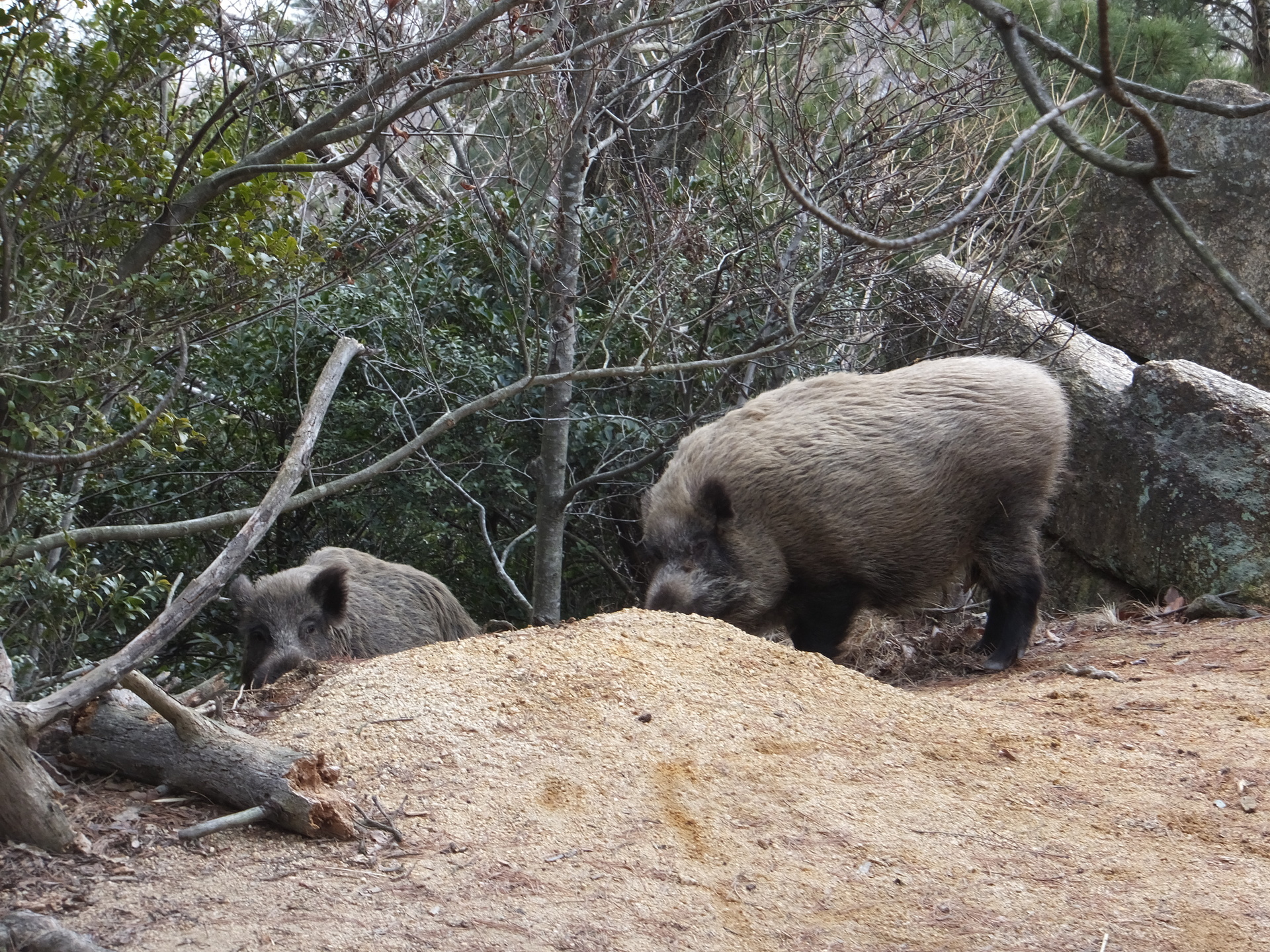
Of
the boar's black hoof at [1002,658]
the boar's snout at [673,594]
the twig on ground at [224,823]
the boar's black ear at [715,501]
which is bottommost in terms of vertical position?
the boar's black hoof at [1002,658]

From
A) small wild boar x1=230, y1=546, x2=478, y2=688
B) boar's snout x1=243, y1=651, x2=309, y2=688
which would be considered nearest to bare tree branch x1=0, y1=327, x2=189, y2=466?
boar's snout x1=243, y1=651, x2=309, y2=688

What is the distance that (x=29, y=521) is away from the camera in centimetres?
487

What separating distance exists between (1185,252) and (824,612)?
5.77m

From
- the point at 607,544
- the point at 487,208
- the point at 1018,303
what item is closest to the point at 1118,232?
the point at 1018,303

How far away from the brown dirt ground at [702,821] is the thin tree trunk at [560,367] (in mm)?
2750

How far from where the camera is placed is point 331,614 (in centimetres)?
705

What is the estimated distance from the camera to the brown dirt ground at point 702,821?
3150 mm

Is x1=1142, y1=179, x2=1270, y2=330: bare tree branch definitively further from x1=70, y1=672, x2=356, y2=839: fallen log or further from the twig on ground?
the twig on ground

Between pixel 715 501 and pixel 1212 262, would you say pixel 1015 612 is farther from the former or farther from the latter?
pixel 1212 262

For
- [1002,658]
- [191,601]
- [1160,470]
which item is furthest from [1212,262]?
[1160,470]

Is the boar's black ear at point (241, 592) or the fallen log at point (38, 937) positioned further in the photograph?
the boar's black ear at point (241, 592)

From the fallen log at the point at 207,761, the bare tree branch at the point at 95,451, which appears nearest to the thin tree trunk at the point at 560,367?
the bare tree branch at the point at 95,451

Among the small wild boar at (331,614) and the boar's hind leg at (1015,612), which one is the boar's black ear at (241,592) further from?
the boar's hind leg at (1015,612)

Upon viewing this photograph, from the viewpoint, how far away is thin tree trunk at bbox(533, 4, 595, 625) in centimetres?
767
